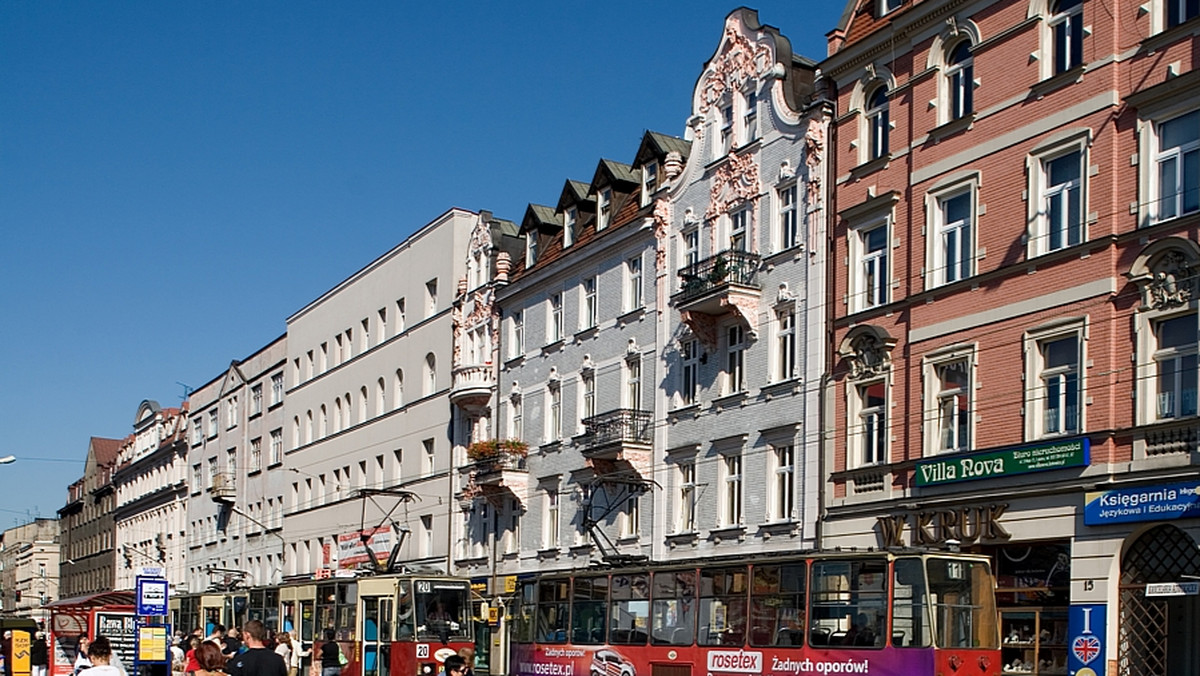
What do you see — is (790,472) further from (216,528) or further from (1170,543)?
(216,528)

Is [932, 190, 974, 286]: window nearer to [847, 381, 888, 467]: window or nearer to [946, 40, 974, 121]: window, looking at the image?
[946, 40, 974, 121]: window

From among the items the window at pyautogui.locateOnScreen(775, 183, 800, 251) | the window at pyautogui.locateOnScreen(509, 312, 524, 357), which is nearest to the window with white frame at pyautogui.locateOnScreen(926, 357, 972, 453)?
the window at pyautogui.locateOnScreen(775, 183, 800, 251)

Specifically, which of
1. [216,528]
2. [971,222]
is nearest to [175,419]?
[216,528]

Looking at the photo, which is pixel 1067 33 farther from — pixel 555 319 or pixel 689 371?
pixel 555 319

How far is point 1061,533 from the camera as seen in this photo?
27.7m

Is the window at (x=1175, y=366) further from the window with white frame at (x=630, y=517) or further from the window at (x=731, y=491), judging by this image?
the window with white frame at (x=630, y=517)

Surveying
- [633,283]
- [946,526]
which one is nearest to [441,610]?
[633,283]

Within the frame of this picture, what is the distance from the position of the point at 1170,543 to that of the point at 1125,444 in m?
1.75

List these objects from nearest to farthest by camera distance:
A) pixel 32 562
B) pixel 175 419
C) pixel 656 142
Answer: pixel 656 142
pixel 175 419
pixel 32 562

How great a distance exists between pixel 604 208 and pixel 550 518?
9261mm

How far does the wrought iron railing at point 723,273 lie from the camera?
37.4 meters

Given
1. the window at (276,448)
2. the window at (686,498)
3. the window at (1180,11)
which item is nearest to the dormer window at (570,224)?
the window at (686,498)

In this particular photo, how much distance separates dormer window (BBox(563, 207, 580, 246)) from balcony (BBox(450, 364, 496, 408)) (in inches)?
220

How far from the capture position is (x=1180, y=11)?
2677 cm
